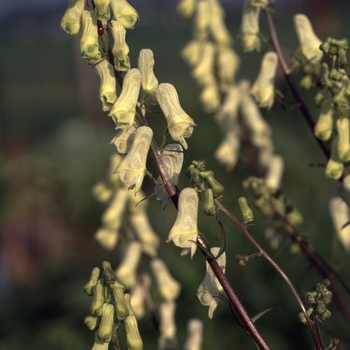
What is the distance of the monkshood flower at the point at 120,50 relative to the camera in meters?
1.87

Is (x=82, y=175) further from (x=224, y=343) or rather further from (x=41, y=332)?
(x=224, y=343)

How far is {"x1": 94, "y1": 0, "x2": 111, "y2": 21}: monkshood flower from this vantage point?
1.90m

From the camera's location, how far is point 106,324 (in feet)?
5.89

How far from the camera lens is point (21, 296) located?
639cm

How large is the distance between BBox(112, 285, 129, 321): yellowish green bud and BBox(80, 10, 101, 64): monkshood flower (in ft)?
1.98

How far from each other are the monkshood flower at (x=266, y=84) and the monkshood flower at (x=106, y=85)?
971 millimetres

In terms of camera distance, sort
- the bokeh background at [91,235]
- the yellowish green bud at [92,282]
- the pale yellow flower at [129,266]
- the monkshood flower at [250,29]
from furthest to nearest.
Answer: the bokeh background at [91,235] → the pale yellow flower at [129,266] → the monkshood flower at [250,29] → the yellowish green bud at [92,282]

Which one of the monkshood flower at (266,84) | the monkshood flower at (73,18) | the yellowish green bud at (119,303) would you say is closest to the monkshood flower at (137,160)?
the yellowish green bud at (119,303)

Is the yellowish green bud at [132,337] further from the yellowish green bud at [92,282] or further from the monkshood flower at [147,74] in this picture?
the monkshood flower at [147,74]

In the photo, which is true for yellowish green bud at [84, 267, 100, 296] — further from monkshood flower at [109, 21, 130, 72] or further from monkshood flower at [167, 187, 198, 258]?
monkshood flower at [109, 21, 130, 72]

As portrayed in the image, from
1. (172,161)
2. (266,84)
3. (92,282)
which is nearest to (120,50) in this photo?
(172,161)

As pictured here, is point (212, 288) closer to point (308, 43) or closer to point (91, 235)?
point (308, 43)

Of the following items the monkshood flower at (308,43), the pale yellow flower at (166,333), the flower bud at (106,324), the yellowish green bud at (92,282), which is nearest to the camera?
the flower bud at (106,324)

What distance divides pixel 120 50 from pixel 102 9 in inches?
4.7
